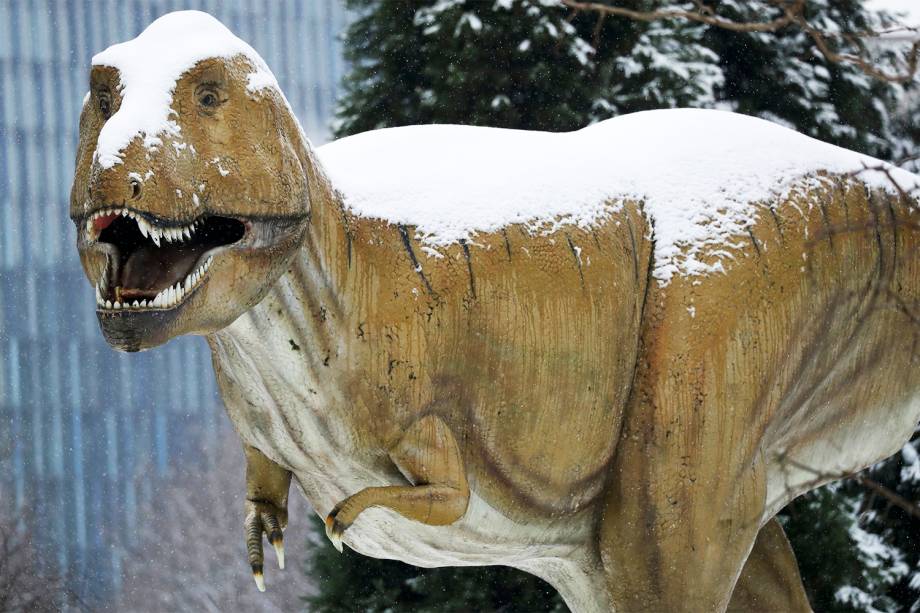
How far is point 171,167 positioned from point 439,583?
15.4ft

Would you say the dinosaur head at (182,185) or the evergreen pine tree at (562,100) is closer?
the dinosaur head at (182,185)

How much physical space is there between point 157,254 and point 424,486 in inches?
28.4

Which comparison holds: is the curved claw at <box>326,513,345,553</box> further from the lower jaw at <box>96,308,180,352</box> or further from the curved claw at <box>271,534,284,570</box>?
the lower jaw at <box>96,308,180,352</box>

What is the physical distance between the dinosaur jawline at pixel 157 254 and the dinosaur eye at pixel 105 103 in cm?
21

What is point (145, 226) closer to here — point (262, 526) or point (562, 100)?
point (262, 526)

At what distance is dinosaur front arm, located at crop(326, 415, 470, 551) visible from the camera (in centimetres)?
313

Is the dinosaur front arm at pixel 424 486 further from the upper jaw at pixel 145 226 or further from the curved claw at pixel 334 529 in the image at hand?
the upper jaw at pixel 145 226

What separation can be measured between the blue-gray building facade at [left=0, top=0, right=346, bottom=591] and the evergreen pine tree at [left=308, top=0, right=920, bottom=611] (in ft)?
15.4

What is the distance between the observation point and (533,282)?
11.1 ft

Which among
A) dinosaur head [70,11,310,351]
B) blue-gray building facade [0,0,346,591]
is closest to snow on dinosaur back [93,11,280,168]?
dinosaur head [70,11,310,351]

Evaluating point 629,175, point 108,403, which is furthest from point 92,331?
point 629,175

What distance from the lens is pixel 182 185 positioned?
278 centimetres

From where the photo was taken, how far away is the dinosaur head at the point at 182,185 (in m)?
2.77

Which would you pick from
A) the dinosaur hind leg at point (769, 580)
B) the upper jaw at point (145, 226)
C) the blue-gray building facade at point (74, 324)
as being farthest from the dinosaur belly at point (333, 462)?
the blue-gray building facade at point (74, 324)
